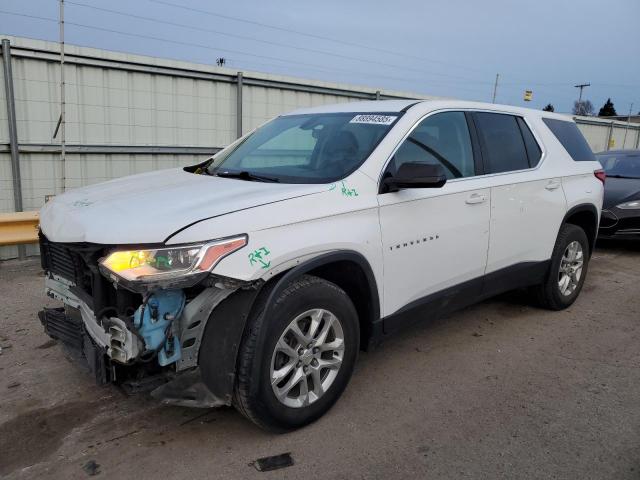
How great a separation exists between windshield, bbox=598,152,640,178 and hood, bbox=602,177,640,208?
0.97 feet

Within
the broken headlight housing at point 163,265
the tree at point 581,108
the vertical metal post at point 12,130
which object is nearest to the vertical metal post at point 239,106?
the vertical metal post at point 12,130

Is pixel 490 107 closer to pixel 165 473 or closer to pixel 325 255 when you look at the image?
pixel 325 255

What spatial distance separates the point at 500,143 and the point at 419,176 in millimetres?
1498

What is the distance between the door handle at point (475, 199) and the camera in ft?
12.3

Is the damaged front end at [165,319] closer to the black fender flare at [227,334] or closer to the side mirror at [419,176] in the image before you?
the black fender flare at [227,334]

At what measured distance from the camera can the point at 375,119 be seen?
140 inches

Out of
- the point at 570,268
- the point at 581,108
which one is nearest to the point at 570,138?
the point at 570,268

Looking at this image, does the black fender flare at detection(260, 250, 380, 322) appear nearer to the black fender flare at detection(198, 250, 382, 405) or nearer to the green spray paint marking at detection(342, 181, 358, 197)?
the black fender flare at detection(198, 250, 382, 405)

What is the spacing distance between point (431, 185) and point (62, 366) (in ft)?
9.21

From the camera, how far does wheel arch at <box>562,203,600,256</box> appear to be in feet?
16.3

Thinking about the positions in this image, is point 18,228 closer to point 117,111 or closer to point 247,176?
point 117,111

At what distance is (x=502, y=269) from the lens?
4188 millimetres

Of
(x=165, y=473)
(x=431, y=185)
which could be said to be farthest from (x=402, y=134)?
(x=165, y=473)

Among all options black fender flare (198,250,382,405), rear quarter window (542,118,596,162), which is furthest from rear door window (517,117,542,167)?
black fender flare (198,250,382,405)
